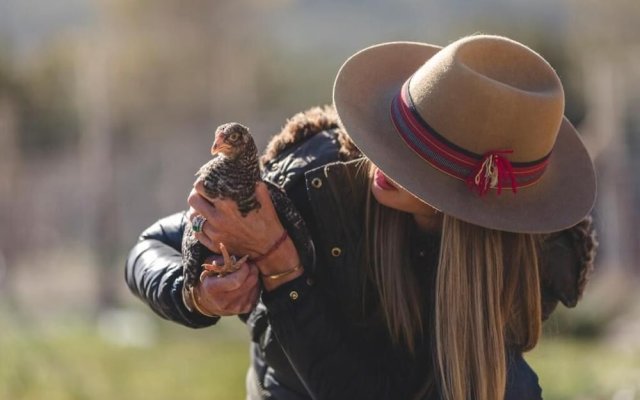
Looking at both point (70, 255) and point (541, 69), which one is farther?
point (70, 255)

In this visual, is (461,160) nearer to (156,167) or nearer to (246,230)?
(246,230)

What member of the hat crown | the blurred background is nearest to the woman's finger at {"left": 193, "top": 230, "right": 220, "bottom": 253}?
the hat crown

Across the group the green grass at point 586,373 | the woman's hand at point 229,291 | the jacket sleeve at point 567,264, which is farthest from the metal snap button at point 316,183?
the green grass at point 586,373

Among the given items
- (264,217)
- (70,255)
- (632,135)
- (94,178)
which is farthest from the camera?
(70,255)

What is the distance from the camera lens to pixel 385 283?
2.75 meters

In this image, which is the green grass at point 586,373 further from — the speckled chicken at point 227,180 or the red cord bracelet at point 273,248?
the speckled chicken at point 227,180

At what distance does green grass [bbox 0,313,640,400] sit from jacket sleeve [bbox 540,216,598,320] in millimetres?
1291

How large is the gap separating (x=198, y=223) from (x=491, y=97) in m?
0.73

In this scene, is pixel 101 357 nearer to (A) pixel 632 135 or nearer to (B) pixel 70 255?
(A) pixel 632 135

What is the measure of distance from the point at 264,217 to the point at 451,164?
1.51ft

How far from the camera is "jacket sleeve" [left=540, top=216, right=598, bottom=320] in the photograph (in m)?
2.93

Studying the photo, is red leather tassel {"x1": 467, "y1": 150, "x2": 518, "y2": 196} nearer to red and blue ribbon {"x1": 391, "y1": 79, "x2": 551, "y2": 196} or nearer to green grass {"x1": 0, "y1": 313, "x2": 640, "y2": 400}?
red and blue ribbon {"x1": 391, "y1": 79, "x2": 551, "y2": 196}

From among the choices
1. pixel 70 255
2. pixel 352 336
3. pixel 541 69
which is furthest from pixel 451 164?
pixel 70 255

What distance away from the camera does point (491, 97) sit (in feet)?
8.27
